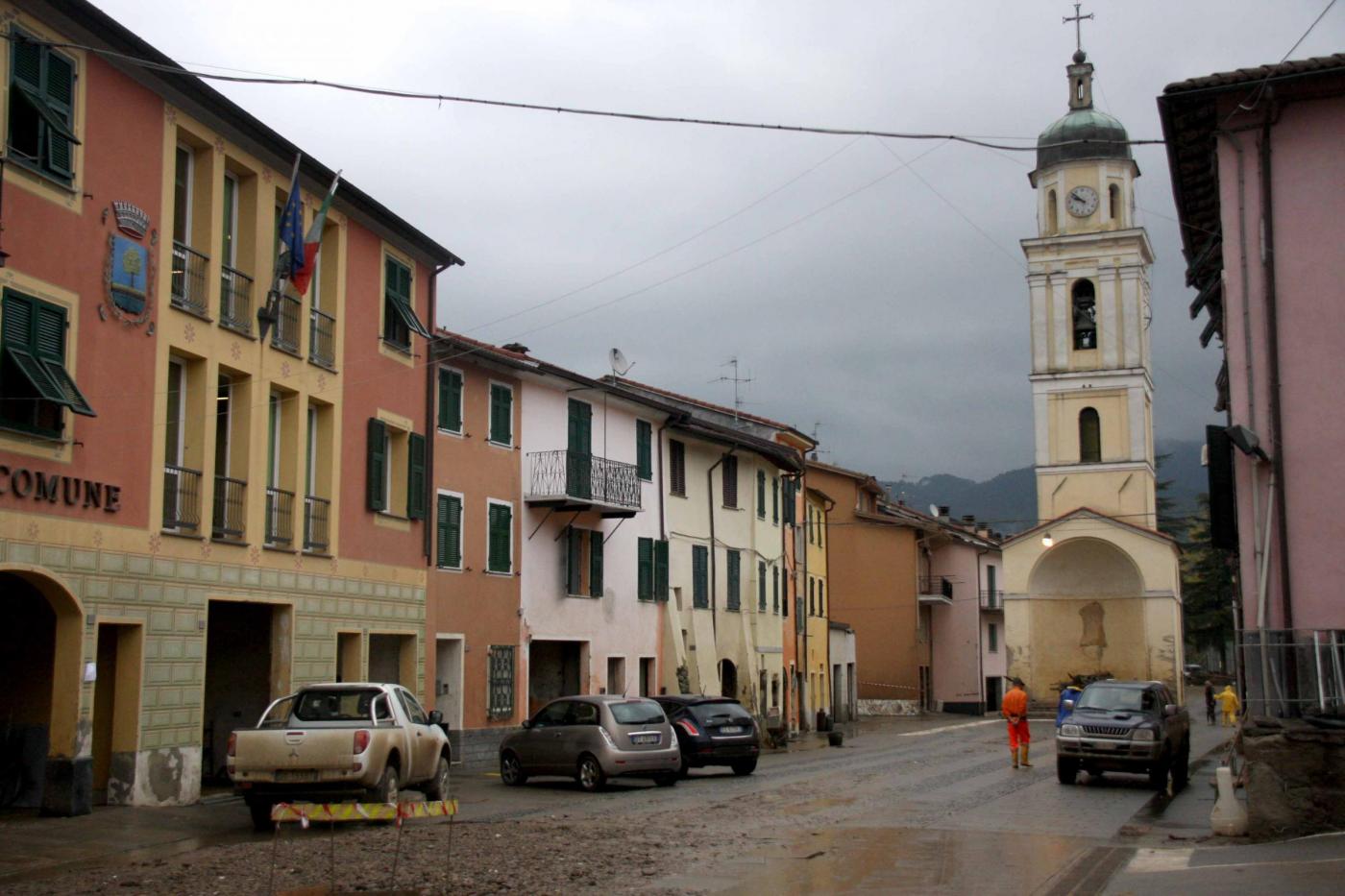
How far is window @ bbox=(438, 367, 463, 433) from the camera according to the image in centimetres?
2845

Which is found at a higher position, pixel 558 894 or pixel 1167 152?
pixel 1167 152

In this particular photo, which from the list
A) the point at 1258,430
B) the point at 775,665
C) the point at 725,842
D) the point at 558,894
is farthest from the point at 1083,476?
the point at 558,894

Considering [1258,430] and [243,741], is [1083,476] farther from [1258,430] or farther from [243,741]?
[243,741]

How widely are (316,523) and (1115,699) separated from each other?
13.6 metres

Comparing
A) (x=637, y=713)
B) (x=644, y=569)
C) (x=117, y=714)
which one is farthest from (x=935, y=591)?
(x=117, y=714)

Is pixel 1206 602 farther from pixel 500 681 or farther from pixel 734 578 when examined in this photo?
pixel 500 681

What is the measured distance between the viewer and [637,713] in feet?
75.7

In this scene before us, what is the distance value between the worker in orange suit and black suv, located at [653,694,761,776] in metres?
4.78

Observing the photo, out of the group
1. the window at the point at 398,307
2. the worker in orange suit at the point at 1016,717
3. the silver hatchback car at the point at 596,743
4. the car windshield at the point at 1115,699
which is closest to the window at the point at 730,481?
the worker in orange suit at the point at 1016,717

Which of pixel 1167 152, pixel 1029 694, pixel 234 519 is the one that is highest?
pixel 1167 152

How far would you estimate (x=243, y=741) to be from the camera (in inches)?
650

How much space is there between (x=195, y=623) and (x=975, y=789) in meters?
12.3

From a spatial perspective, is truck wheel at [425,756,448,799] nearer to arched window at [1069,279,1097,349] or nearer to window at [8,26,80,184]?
window at [8,26,80,184]

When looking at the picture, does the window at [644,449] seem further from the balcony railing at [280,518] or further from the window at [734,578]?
the balcony railing at [280,518]
